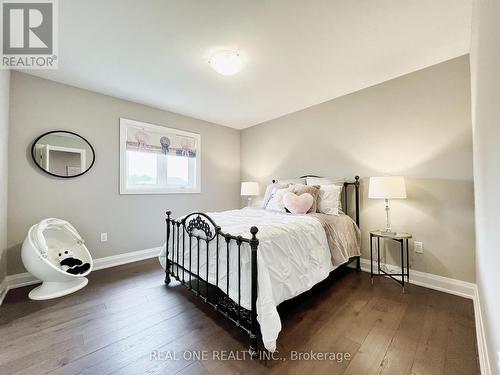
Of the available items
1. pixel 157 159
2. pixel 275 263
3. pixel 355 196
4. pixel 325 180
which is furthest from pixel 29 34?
pixel 355 196

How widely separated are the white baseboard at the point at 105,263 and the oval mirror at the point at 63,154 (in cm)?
123

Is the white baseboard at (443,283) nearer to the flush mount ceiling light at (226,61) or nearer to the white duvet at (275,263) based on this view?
the white duvet at (275,263)

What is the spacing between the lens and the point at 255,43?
2.04 meters

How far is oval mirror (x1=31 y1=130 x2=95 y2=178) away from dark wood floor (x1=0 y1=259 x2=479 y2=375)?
1421mm

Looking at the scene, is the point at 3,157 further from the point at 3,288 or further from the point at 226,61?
the point at 226,61

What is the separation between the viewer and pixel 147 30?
1.87 m

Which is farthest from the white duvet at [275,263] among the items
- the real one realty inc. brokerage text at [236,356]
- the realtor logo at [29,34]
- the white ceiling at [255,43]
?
the realtor logo at [29,34]

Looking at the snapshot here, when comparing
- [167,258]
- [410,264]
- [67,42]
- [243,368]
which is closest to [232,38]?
[67,42]

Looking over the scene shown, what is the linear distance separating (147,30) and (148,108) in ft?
6.01

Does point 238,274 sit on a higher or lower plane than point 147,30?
lower

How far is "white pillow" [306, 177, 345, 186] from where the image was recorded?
9.99 ft

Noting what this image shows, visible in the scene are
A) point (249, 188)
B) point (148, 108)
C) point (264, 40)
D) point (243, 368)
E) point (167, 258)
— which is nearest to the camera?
point (243, 368)

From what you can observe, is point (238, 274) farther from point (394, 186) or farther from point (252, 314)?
point (394, 186)

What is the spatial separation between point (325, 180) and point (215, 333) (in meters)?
2.38
